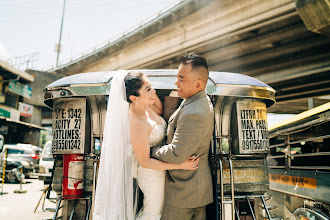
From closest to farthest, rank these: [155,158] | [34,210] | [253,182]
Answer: [155,158], [253,182], [34,210]

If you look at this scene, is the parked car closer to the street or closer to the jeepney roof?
the street

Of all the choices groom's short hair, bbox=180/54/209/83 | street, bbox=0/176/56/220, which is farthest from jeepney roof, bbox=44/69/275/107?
street, bbox=0/176/56/220

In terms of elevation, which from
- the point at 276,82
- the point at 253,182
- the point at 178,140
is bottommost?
the point at 253,182

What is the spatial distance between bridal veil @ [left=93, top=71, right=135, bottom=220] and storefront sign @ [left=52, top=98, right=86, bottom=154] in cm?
53

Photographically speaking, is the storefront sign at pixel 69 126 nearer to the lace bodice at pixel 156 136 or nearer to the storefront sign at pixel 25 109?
the lace bodice at pixel 156 136

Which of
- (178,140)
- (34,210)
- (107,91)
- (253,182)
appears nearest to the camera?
(178,140)

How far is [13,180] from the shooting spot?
45.6 ft

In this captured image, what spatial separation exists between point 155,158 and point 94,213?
0.79m

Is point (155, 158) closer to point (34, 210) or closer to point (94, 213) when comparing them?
point (94, 213)

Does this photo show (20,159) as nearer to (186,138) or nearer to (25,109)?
(186,138)

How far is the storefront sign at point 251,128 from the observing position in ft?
10.2

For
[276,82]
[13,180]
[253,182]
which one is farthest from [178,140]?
[276,82]

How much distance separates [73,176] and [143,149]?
101 centimetres

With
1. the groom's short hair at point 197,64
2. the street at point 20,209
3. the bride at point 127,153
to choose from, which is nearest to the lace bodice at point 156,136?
the bride at point 127,153
